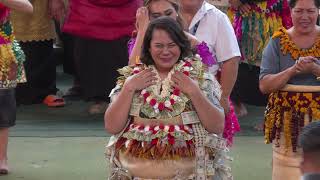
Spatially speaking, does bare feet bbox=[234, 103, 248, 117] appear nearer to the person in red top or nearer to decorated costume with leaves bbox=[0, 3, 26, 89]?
the person in red top

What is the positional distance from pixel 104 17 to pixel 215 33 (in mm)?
2890

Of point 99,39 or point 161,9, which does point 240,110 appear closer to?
point 99,39

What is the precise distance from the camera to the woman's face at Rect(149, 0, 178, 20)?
4074mm

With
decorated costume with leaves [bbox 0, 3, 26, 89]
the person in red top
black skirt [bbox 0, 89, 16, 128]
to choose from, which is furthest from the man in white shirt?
the person in red top

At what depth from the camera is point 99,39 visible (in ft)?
24.1

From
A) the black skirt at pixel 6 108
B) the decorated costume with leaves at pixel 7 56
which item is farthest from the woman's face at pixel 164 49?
the black skirt at pixel 6 108

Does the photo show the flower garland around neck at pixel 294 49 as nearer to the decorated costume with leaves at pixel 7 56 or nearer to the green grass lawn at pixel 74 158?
the green grass lawn at pixel 74 158

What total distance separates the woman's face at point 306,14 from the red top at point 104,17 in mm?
2980

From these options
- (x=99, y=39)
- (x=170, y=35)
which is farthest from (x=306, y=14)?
(x=99, y=39)

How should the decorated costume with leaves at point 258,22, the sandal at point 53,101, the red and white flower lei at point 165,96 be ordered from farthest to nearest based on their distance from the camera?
1. the sandal at point 53,101
2. the decorated costume with leaves at point 258,22
3. the red and white flower lei at point 165,96

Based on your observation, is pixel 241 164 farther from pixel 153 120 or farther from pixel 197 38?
pixel 153 120

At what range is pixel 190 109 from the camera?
3717 millimetres

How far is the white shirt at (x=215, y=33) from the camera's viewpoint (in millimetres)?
4500

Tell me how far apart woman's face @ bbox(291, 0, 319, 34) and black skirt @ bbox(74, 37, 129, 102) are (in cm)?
309
